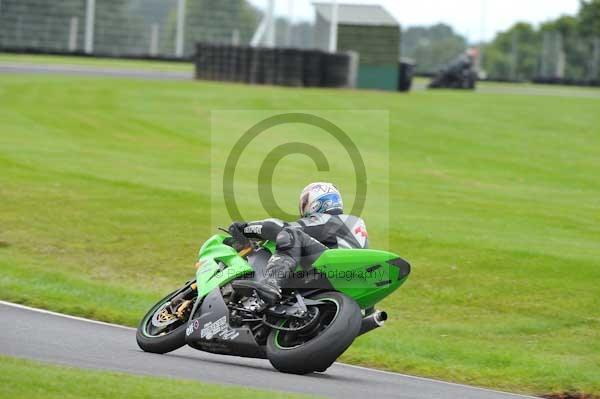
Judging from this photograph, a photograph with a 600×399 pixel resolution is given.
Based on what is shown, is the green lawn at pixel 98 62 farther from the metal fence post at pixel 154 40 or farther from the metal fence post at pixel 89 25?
the metal fence post at pixel 154 40

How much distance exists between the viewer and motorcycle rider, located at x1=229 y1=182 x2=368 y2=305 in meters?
8.69

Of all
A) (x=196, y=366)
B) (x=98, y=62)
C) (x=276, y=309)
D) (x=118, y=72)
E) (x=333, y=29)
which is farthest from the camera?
(x=98, y=62)

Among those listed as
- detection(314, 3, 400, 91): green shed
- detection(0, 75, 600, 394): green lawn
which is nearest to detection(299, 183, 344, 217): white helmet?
detection(0, 75, 600, 394): green lawn

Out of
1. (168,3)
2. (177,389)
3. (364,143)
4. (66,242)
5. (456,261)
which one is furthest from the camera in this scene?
(168,3)

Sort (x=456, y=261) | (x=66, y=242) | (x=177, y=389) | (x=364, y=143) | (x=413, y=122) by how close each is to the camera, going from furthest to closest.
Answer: (x=413, y=122) → (x=364, y=143) → (x=66, y=242) → (x=456, y=261) → (x=177, y=389)

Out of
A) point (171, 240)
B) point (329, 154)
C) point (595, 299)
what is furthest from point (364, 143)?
point (595, 299)

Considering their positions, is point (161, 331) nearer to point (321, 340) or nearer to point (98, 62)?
point (321, 340)

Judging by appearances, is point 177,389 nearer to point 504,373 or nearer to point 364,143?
point 504,373

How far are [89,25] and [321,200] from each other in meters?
41.4

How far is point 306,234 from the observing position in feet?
28.8

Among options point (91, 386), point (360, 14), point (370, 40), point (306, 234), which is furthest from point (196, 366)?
point (360, 14)

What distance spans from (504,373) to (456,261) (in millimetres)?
4284

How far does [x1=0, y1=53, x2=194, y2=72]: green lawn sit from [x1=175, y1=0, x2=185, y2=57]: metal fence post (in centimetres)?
151

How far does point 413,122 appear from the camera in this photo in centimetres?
3098
